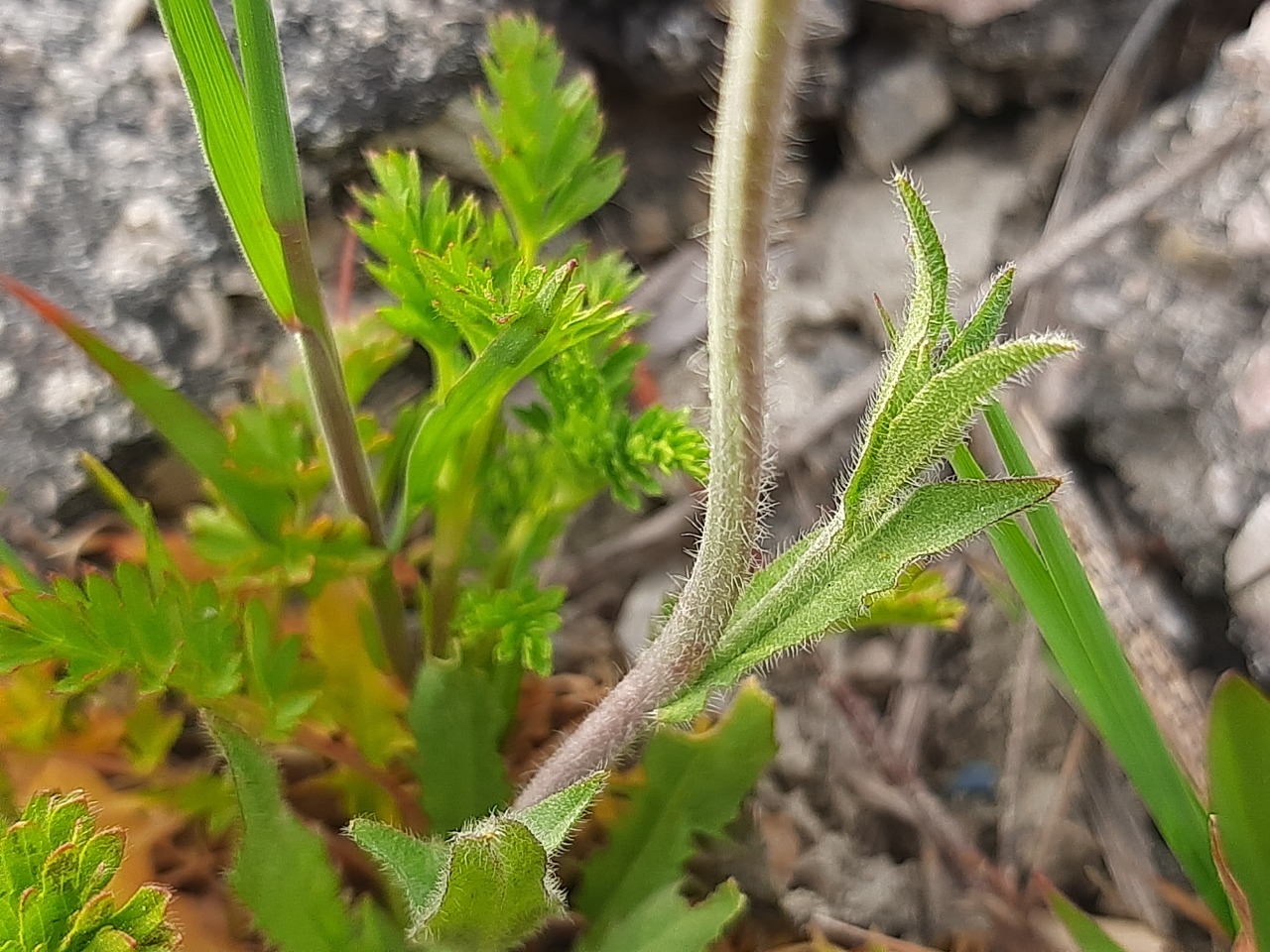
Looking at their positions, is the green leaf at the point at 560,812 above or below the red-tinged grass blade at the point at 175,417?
below

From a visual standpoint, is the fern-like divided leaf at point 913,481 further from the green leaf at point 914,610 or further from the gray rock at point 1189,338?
the gray rock at point 1189,338

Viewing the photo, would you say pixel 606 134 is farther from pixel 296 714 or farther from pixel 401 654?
pixel 296 714

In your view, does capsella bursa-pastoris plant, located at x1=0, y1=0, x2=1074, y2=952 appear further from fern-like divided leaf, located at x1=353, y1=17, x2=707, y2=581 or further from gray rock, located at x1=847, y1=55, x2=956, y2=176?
gray rock, located at x1=847, y1=55, x2=956, y2=176

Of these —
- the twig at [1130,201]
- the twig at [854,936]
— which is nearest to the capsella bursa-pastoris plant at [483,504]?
the twig at [854,936]

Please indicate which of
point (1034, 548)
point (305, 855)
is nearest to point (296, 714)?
point (305, 855)

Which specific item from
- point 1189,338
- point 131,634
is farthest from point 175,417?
point 1189,338

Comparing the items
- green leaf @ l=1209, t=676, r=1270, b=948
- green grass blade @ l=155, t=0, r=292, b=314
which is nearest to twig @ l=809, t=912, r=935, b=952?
green leaf @ l=1209, t=676, r=1270, b=948
